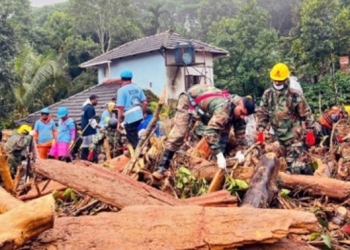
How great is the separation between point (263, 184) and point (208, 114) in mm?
1289

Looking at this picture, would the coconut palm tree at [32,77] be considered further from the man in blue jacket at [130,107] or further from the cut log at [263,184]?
the cut log at [263,184]

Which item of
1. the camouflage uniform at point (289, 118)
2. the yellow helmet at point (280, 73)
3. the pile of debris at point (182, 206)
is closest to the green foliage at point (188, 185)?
the pile of debris at point (182, 206)

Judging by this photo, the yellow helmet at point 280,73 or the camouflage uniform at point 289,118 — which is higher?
the yellow helmet at point 280,73

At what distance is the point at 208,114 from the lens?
545cm

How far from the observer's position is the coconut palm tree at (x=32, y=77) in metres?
22.7

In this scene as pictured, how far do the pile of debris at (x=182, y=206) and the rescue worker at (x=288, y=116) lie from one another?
0.68 feet

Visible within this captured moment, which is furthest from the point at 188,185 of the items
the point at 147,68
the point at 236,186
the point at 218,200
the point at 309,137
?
the point at 147,68

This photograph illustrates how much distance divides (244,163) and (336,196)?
958 millimetres

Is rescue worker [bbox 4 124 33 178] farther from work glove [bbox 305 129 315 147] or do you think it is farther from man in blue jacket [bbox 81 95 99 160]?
work glove [bbox 305 129 315 147]

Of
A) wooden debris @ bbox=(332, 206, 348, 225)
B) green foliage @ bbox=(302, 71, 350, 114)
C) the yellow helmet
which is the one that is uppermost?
the yellow helmet

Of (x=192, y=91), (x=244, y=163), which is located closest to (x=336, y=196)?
(x=244, y=163)

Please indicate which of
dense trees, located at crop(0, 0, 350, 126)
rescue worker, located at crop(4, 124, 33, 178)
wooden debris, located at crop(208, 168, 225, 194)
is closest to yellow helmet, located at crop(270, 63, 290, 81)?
wooden debris, located at crop(208, 168, 225, 194)

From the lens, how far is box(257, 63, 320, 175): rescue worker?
590cm

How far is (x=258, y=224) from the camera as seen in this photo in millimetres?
3047
